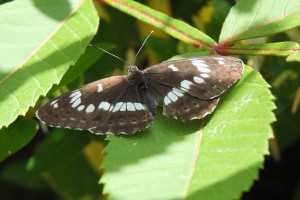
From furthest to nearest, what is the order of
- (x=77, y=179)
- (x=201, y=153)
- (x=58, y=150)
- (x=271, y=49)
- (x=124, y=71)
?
(x=77, y=179), (x=124, y=71), (x=58, y=150), (x=271, y=49), (x=201, y=153)

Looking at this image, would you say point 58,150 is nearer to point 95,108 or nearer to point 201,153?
point 95,108

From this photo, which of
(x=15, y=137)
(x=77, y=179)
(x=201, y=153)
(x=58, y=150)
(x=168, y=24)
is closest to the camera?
(x=201, y=153)

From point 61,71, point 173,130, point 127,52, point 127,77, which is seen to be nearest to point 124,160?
point 173,130

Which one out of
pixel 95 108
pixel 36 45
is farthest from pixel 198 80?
pixel 36 45

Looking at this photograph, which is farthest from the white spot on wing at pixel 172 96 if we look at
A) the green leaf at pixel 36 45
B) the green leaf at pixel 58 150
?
the green leaf at pixel 58 150

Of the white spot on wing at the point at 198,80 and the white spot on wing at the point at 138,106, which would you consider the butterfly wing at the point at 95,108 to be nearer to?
the white spot on wing at the point at 138,106

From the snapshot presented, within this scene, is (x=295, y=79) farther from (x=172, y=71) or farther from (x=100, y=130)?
(x=100, y=130)
